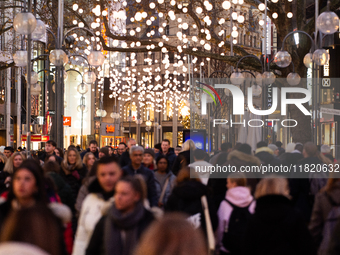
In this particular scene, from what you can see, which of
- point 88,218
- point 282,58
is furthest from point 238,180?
point 282,58

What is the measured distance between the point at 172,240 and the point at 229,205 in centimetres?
373

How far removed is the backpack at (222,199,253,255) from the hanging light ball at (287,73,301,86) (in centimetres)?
1309

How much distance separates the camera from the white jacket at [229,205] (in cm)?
647

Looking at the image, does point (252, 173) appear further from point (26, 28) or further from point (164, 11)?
point (164, 11)

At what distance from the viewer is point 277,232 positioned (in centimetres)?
523

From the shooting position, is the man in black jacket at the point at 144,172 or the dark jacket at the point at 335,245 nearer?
the dark jacket at the point at 335,245

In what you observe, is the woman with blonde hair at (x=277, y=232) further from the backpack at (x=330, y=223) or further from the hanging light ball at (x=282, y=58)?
the hanging light ball at (x=282, y=58)

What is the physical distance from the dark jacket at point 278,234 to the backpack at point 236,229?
984mm

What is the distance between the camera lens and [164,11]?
873 inches

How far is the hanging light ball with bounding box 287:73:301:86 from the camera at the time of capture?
18891 mm

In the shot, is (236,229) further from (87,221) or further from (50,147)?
(50,147)

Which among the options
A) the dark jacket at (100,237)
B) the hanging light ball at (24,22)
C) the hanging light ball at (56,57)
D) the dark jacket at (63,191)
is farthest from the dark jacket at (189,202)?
the hanging light ball at (56,57)

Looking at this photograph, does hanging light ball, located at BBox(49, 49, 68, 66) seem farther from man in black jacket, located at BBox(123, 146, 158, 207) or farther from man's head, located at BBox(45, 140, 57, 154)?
man in black jacket, located at BBox(123, 146, 158, 207)

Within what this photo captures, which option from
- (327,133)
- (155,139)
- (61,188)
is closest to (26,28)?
(61,188)
